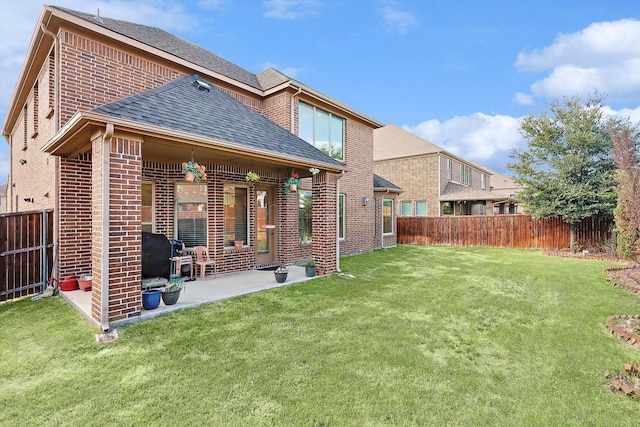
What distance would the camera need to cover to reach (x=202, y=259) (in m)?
7.26

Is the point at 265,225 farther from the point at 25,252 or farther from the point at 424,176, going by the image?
the point at 424,176

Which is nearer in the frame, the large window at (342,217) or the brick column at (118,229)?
the brick column at (118,229)

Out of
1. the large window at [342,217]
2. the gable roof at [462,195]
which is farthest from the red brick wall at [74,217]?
the gable roof at [462,195]

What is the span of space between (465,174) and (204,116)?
78.0 ft

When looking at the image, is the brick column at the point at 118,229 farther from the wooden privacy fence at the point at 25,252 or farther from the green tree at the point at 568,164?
the green tree at the point at 568,164

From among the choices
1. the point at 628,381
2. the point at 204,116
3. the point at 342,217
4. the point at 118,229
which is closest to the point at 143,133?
the point at 118,229

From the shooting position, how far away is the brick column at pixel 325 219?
308 inches

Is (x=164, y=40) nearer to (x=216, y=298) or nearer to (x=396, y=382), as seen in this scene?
(x=216, y=298)

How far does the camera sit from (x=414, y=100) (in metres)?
24.7

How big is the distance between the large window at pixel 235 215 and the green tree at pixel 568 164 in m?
13.2

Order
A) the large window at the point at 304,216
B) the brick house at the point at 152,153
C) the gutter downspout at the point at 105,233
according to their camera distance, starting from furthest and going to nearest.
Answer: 1. the large window at the point at 304,216
2. the brick house at the point at 152,153
3. the gutter downspout at the point at 105,233

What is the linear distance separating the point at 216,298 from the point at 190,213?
9.22 ft

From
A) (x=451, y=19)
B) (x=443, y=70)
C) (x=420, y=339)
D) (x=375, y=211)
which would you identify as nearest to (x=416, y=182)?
(x=443, y=70)

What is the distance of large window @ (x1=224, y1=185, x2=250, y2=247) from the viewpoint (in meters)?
7.97
